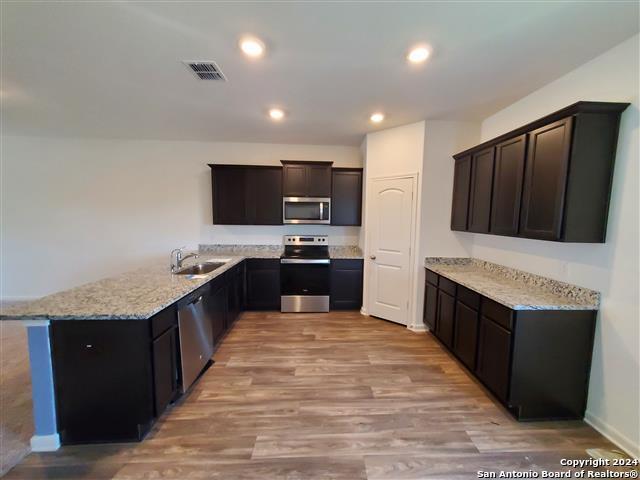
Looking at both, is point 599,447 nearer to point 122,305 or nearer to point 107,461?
point 107,461

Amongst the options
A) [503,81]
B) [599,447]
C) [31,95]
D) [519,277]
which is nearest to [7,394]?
[31,95]

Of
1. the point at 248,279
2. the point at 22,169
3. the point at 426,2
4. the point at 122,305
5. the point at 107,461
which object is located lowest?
the point at 107,461

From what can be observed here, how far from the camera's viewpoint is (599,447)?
1.77 m

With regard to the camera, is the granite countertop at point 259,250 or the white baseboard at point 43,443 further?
the granite countertop at point 259,250

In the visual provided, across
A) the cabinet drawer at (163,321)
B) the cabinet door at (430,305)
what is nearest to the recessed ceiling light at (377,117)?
the cabinet door at (430,305)

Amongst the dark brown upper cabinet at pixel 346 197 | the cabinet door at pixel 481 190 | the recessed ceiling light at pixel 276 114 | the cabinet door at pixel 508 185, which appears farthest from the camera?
the dark brown upper cabinet at pixel 346 197

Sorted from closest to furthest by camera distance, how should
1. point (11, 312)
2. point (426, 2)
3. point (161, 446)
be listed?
point (426, 2)
point (11, 312)
point (161, 446)

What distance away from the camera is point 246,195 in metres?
4.29

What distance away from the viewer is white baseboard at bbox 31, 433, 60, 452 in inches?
67.4

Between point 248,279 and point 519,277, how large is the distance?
3570mm

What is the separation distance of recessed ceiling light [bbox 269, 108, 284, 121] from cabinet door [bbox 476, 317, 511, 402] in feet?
10.3

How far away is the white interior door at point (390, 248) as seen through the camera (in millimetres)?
3555

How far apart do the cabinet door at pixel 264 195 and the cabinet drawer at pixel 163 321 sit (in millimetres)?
2454

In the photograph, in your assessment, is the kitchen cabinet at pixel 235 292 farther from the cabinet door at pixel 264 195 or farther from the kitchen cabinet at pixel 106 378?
the kitchen cabinet at pixel 106 378
